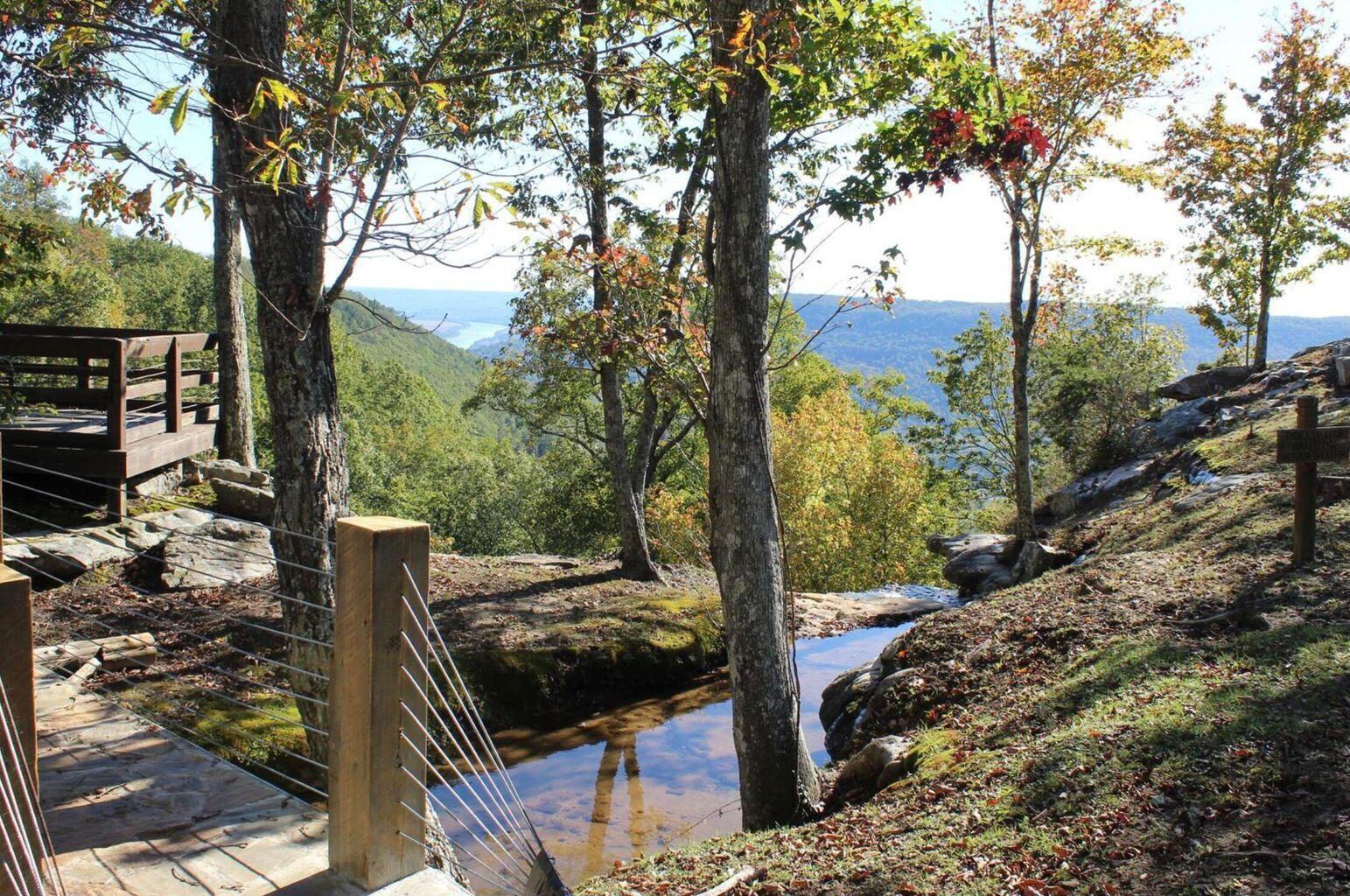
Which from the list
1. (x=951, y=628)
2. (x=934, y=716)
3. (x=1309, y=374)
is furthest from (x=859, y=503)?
(x=934, y=716)

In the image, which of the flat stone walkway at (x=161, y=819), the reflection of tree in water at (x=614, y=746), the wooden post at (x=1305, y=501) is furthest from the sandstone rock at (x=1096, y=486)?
the flat stone walkway at (x=161, y=819)

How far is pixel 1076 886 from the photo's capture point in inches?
137

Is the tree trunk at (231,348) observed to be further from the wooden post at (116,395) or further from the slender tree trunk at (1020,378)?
the slender tree trunk at (1020,378)

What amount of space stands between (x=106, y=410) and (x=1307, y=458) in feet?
36.7

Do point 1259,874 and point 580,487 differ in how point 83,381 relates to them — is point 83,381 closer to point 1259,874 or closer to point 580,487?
point 1259,874

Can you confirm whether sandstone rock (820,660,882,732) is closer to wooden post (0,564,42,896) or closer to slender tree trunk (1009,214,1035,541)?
slender tree trunk (1009,214,1035,541)

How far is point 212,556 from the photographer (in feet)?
31.4

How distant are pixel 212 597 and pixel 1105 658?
7.86 m

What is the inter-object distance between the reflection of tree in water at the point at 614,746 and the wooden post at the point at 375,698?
13.7 ft

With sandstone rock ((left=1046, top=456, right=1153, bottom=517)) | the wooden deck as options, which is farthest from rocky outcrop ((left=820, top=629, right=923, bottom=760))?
sandstone rock ((left=1046, top=456, right=1153, bottom=517))

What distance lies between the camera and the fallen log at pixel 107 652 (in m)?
6.38

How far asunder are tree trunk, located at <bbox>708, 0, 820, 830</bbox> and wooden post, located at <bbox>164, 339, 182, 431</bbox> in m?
7.53

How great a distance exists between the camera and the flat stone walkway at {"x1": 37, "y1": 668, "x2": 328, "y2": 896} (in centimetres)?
271

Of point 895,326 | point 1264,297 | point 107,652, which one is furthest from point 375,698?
point 895,326
